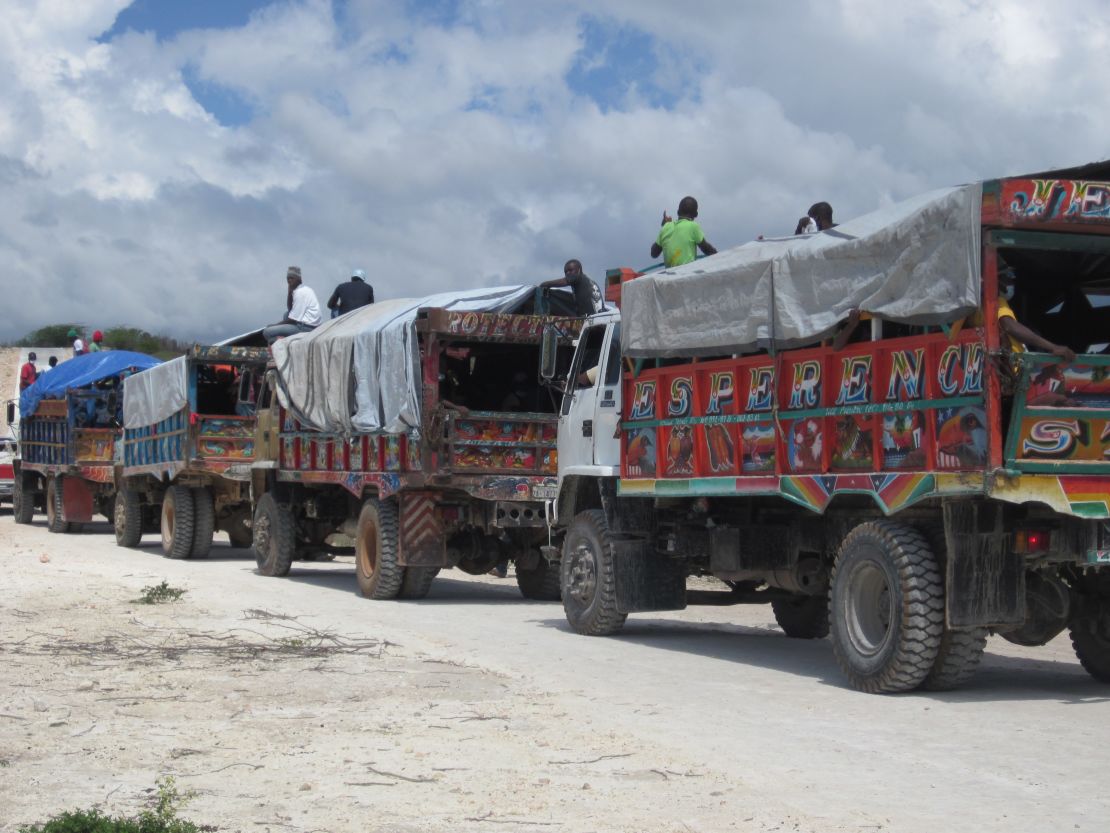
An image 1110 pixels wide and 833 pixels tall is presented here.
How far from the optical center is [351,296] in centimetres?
2011

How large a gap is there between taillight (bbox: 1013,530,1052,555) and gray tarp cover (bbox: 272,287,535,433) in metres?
7.44

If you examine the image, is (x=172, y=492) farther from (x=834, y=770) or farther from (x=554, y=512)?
(x=834, y=770)

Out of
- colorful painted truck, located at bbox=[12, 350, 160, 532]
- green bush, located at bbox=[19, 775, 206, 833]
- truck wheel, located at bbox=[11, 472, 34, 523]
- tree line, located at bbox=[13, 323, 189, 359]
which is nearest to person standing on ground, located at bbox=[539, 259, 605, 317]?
green bush, located at bbox=[19, 775, 206, 833]

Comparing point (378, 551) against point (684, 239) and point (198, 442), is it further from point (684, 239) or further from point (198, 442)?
point (198, 442)

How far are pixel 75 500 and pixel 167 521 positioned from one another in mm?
6361

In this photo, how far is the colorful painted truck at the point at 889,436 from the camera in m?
8.59

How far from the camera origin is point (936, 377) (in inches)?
349

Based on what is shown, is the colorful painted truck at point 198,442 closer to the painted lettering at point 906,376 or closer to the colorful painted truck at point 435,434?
the colorful painted truck at point 435,434

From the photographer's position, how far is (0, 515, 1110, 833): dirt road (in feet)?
20.7

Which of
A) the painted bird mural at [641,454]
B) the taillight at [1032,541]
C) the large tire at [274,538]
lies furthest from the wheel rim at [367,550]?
the taillight at [1032,541]

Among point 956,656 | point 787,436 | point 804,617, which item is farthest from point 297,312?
point 956,656

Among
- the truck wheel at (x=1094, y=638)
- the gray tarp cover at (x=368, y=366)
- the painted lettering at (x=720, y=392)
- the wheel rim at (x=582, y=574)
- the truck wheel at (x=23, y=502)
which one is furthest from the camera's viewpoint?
the truck wheel at (x=23, y=502)

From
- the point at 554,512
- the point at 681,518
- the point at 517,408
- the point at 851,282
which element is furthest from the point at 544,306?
the point at 851,282

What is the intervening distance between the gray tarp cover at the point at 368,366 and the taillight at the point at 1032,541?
24.4 ft
